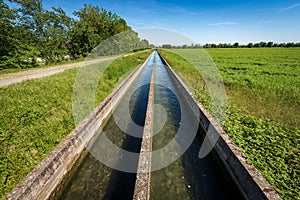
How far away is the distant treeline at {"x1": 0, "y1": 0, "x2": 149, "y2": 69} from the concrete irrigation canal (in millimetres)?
14109

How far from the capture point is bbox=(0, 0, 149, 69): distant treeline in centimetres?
1347

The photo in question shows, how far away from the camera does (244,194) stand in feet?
10.2

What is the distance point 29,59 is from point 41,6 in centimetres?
916

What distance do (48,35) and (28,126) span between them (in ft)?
68.1

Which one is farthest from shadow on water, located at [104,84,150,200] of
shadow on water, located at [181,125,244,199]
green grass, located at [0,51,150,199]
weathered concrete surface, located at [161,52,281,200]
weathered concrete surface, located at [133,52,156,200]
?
weathered concrete surface, located at [161,52,281,200]

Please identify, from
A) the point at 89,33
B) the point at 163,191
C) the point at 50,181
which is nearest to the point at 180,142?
the point at 163,191

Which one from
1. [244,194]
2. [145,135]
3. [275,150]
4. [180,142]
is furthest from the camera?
[180,142]

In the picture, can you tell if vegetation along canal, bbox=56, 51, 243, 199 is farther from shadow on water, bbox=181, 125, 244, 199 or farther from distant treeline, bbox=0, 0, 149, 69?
distant treeline, bbox=0, 0, 149, 69

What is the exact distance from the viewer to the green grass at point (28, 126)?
10.7 ft

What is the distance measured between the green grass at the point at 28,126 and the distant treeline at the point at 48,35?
435 inches


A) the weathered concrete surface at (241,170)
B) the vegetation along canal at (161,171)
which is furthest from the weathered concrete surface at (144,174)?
the weathered concrete surface at (241,170)

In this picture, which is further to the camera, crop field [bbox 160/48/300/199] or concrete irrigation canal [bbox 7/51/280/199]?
crop field [bbox 160/48/300/199]

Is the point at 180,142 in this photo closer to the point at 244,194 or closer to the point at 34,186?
the point at 244,194

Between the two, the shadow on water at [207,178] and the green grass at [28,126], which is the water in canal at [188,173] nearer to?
the shadow on water at [207,178]
